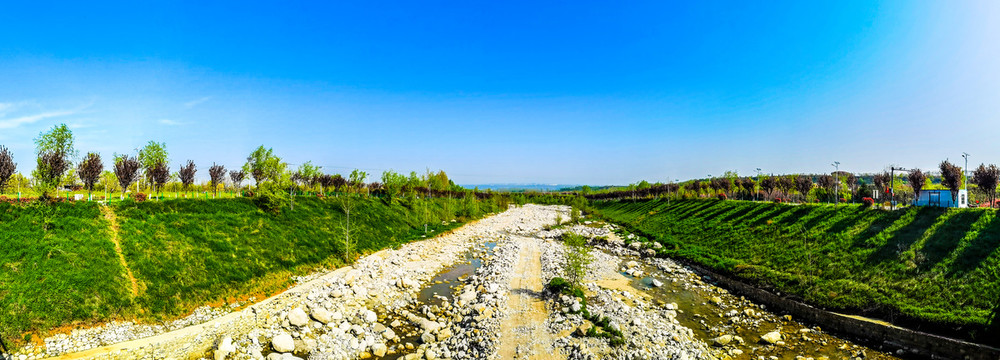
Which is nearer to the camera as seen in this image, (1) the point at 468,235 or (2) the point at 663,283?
(2) the point at 663,283

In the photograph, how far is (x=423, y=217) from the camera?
193 ft

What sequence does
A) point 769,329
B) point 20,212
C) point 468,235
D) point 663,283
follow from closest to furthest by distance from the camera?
point 769,329 → point 20,212 → point 663,283 → point 468,235

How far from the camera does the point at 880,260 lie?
2291cm

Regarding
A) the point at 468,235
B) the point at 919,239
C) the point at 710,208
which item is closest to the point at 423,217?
the point at 468,235

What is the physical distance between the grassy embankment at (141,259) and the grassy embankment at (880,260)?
32.9 meters

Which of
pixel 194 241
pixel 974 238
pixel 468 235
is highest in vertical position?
pixel 974 238

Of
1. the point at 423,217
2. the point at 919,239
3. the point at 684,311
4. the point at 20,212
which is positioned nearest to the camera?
the point at 20,212

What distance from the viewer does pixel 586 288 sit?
23.7 metres

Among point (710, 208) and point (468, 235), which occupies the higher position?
point (710, 208)

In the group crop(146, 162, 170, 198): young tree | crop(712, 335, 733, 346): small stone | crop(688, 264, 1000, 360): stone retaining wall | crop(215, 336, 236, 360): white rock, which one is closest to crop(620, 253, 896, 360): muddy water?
crop(712, 335, 733, 346): small stone

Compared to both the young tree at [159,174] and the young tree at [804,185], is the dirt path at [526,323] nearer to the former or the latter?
the young tree at [159,174]

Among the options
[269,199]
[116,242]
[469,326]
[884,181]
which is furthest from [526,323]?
[884,181]

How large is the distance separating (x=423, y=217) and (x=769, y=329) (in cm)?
4796

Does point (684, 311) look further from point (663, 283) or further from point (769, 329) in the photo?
point (663, 283)
